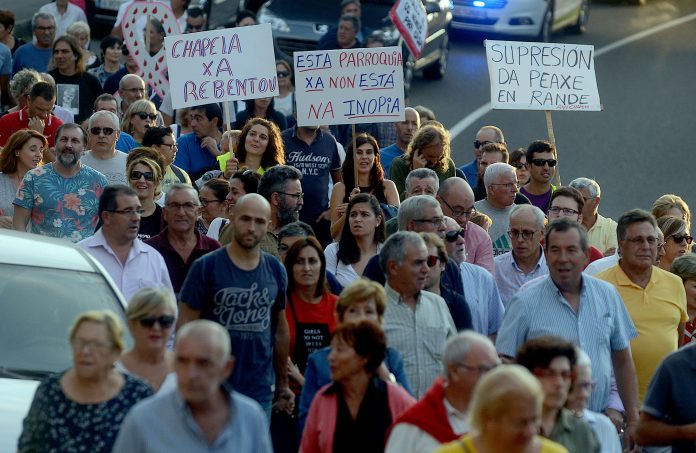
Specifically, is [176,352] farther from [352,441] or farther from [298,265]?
[298,265]

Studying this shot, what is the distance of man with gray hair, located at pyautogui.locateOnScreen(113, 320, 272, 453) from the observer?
6.96 meters

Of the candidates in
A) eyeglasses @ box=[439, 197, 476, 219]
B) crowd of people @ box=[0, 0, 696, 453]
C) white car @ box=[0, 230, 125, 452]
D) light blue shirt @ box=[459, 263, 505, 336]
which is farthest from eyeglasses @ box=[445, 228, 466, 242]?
white car @ box=[0, 230, 125, 452]

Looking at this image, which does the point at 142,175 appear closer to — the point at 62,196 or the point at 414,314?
the point at 62,196

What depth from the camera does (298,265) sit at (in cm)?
1037

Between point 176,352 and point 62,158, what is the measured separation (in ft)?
18.4

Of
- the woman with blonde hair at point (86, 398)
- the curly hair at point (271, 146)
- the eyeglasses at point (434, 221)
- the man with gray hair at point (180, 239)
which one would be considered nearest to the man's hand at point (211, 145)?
the curly hair at point (271, 146)

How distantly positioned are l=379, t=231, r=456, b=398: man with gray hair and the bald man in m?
0.70

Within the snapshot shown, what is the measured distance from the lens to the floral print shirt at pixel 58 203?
479 inches

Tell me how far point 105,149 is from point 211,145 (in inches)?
87.2

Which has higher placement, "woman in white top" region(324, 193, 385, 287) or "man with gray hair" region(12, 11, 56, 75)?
"man with gray hair" region(12, 11, 56, 75)

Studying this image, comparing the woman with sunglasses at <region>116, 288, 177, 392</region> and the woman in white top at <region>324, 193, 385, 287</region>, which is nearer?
the woman with sunglasses at <region>116, 288, 177, 392</region>

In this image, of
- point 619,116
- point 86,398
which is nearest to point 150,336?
point 86,398

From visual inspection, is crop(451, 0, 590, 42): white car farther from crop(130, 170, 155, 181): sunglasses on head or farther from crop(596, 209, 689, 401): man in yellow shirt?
crop(596, 209, 689, 401): man in yellow shirt

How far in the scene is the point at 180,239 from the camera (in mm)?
11000
